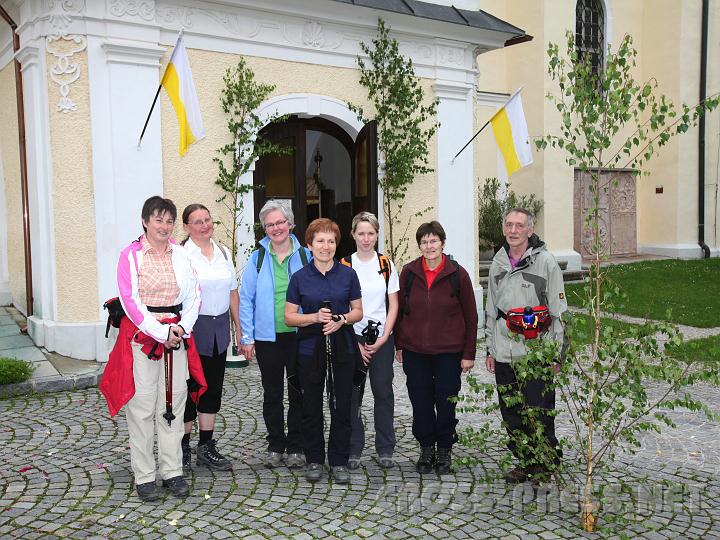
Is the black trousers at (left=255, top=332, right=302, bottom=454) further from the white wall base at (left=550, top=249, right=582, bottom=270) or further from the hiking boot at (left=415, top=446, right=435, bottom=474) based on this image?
the white wall base at (left=550, top=249, right=582, bottom=270)

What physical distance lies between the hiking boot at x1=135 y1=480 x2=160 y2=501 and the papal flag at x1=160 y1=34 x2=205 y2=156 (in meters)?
3.89

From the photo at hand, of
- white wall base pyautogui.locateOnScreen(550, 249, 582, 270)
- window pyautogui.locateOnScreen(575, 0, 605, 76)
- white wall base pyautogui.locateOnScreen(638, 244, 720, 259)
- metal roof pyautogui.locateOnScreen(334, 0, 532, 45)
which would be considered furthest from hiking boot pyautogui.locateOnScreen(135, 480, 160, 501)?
white wall base pyautogui.locateOnScreen(638, 244, 720, 259)

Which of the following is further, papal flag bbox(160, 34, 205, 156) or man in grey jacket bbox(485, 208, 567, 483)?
papal flag bbox(160, 34, 205, 156)

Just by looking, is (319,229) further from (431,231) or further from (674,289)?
(674,289)

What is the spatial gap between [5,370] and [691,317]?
9.23 metres

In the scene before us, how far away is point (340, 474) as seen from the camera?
433 centimetres

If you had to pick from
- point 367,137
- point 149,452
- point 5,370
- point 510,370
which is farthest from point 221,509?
point 367,137

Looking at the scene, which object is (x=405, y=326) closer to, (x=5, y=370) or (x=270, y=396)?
(x=270, y=396)

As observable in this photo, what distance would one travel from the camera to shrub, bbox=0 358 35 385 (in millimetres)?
6223

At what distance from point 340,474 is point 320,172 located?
5.55m

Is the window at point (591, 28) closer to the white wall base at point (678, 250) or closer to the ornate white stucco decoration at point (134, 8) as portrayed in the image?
the white wall base at point (678, 250)

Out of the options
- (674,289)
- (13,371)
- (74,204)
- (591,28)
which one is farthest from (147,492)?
(591,28)

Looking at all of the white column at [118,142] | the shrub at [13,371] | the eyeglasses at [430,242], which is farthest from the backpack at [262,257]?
the white column at [118,142]

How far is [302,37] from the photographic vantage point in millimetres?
8539
